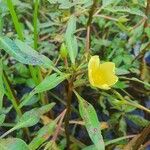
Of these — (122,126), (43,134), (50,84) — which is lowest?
(122,126)

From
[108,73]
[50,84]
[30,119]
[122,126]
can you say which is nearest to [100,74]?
[108,73]

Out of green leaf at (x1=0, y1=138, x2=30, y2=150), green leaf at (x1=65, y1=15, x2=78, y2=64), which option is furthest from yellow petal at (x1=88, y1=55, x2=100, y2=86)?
green leaf at (x1=0, y1=138, x2=30, y2=150)

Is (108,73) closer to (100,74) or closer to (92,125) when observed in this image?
(100,74)

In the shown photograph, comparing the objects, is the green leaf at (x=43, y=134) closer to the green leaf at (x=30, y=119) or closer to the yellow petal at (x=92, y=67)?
the green leaf at (x=30, y=119)

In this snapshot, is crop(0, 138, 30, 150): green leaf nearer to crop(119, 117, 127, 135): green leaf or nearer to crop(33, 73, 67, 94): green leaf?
crop(33, 73, 67, 94): green leaf

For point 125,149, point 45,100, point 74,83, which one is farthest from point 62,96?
point 74,83

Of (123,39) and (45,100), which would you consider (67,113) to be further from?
(123,39)
